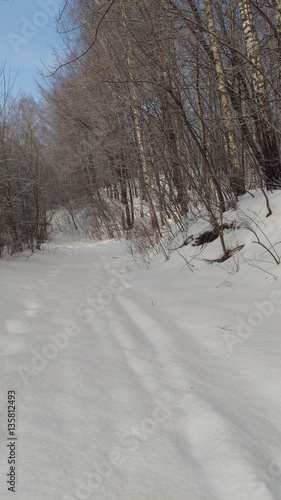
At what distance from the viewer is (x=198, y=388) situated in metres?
1.86

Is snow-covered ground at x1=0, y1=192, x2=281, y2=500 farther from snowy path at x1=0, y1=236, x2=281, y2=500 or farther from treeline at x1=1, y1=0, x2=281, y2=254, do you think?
treeline at x1=1, y1=0, x2=281, y2=254

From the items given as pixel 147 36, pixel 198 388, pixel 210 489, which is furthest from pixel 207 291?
pixel 147 36

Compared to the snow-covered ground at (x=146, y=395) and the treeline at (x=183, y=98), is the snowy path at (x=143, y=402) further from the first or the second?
the treeline at (x=183, y=98)

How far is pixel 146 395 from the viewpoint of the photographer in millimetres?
1806

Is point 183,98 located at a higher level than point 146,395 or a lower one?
higher

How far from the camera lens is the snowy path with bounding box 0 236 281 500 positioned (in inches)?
48.9

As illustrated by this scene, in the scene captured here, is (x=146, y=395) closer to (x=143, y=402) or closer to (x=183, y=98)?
(x=143, y=402)

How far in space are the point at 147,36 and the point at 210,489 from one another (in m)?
6.11

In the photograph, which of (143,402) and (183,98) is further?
(183,98)

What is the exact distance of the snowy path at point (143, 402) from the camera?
4.07 feet

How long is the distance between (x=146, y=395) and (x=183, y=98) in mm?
5895

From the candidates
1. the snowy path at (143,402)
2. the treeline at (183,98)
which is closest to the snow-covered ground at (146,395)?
the snowy path at (143,402)

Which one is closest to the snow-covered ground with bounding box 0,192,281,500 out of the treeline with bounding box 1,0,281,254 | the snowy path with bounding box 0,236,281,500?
the snowy path with bounding box 0,236,281,500

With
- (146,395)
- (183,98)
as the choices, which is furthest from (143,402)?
(183,98)
